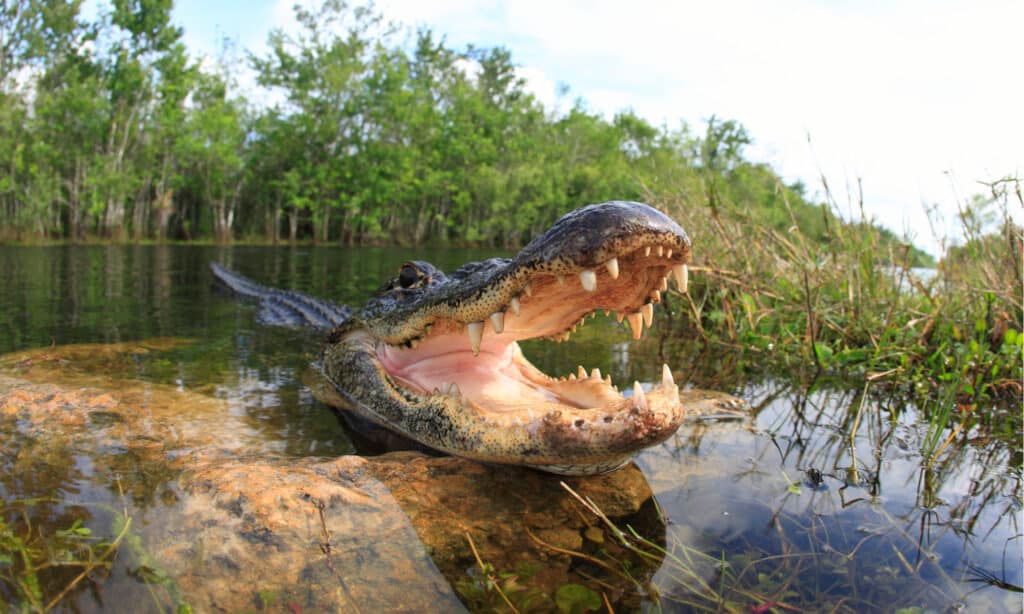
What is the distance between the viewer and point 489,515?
1995 mm

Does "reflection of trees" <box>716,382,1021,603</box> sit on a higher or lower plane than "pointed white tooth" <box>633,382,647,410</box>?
lower

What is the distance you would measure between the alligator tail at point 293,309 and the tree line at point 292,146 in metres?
11.1

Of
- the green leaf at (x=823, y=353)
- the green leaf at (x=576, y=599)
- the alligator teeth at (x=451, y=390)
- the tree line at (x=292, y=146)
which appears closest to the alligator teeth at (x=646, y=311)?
the alligator teeth at (x=451, y=390)

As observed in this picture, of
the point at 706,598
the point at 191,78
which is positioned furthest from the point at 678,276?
the point at 191,78

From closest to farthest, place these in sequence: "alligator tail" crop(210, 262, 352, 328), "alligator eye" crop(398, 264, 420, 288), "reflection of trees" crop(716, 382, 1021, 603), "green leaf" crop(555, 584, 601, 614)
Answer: "green leaf" crop(555, 584, 601, 614) → "reflection of trees" crop(716, 382, 1021, 603) → "alligator eye" crop(398, 264, 420, 288) → "alligator tail" crop(210, 262, 352, 328)

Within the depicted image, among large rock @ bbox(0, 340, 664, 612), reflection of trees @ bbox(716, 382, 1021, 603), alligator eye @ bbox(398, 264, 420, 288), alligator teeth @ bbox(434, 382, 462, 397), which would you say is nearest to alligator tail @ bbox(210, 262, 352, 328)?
alligator eye @ bbox(398, 264, 420, 288)

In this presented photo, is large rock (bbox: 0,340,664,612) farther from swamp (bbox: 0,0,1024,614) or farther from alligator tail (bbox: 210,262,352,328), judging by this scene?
alligator tail (bbox: 210,262,352,328)

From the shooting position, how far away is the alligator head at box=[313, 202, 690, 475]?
1940mm

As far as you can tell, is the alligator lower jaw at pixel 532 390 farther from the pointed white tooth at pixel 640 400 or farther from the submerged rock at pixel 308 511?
the submerged rock at pixel 308 511

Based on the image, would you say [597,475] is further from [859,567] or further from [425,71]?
[425,71]

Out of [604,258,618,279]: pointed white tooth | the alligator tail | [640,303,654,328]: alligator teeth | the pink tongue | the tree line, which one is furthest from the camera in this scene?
the tree line

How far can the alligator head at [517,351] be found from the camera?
76.4 inches

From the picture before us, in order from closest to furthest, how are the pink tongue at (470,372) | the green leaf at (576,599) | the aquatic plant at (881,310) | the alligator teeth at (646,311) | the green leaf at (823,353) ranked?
the green leaf at (576,599), the alligator teeth at (646,311), the pink tongue at (470,372), the aquatic plant at (881,310), the green leaf at (823,353)

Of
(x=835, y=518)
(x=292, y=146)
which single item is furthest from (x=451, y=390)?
(x=292, y=146)
